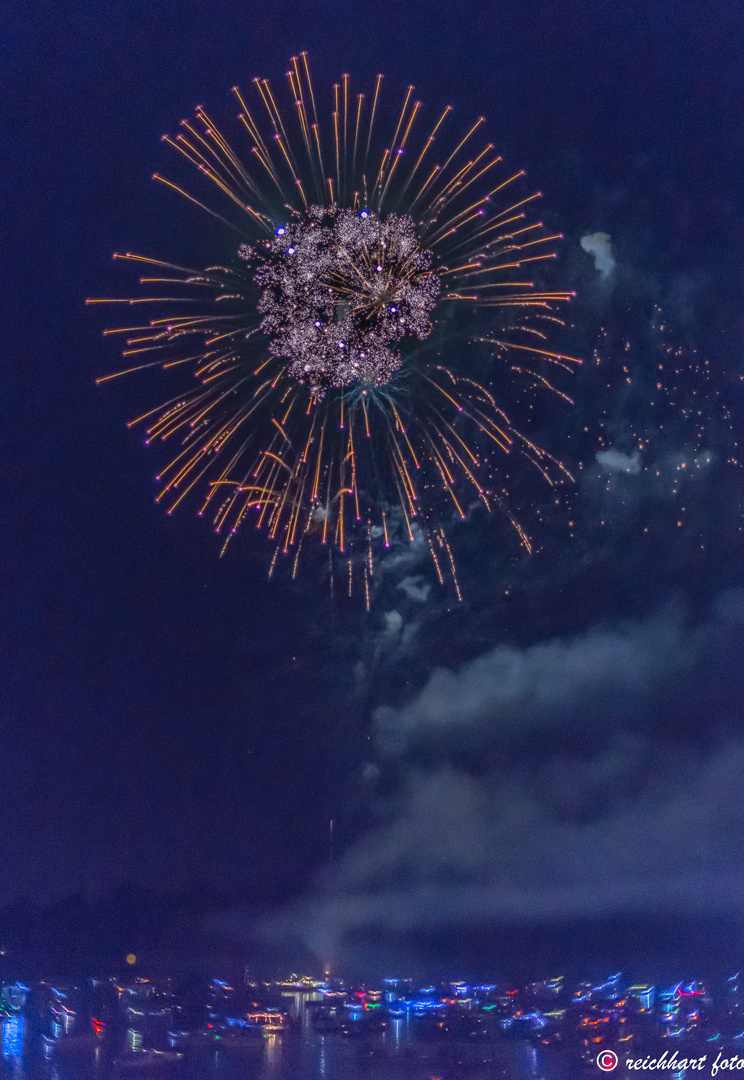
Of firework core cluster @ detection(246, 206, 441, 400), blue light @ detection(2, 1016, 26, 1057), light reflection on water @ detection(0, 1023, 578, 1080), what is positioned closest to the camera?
firework core cluster @ detection(246, 206, 441, 400)

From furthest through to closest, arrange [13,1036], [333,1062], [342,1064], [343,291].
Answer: [13,1036]
[333,1062]
[342,1064]
[343,291]

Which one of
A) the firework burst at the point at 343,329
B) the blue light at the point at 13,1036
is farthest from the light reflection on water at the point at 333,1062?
the firework burst at the point at 343,329

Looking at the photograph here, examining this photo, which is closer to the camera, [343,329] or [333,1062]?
[343,329]

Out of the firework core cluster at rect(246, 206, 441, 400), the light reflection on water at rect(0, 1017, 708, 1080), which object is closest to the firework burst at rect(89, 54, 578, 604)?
the firework core cluster at rect(246, 206, 441, 400)

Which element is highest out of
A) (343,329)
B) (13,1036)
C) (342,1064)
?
(343,329)

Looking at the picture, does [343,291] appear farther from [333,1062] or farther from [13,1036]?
[13,1036]

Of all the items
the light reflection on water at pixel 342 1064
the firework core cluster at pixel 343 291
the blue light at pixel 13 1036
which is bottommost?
the light reflection on water at pixel 342 1064

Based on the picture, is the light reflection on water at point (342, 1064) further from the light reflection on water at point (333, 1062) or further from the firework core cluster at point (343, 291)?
the firework core cluster at point (343, 291)

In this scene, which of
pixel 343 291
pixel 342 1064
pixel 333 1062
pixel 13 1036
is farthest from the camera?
pixel 13 1036

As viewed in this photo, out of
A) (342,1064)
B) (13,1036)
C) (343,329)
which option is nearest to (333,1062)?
(342,1064)

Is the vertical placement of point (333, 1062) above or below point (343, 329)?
below

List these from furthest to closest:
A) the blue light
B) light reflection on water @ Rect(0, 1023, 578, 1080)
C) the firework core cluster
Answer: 1. the blue light
2. light reflection on water @ Rect(0, 1023, 578, 1080)
3. the firework core cluster

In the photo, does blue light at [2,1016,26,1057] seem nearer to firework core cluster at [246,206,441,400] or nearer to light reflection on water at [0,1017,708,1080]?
light reflection on water at [0,1017,708,1080]
